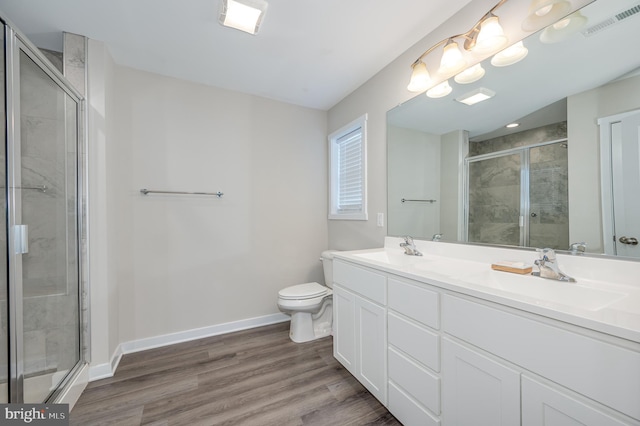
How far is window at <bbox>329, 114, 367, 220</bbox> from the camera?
2398 mm

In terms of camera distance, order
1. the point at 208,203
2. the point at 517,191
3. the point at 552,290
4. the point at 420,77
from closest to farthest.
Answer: the point at 552,290 → the point at 517,191 → the point at 420,77 → the point at 208,203

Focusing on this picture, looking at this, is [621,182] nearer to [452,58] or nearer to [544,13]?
[544,13]

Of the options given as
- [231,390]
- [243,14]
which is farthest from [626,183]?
[231,390]

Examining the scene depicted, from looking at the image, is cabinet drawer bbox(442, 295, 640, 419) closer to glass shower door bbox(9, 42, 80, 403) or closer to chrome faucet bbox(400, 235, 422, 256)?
chrome faucet bbox(400, 235, 422, 256)

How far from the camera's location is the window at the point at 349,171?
240cm

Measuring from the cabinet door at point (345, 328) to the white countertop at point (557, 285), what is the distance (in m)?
0.32

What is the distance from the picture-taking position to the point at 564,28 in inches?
44.6

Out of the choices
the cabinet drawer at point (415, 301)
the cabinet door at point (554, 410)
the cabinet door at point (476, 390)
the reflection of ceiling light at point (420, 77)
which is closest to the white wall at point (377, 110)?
the reflection of ceiling light at point (420, 77)

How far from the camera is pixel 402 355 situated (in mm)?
1296

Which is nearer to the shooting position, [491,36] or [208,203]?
[491,36]

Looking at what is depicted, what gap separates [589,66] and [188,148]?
2.63 meters

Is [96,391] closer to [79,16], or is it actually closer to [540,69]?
[79,16]

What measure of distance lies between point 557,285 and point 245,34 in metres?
2.24

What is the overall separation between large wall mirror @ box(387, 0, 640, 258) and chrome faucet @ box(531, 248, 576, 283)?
102 millimetres
